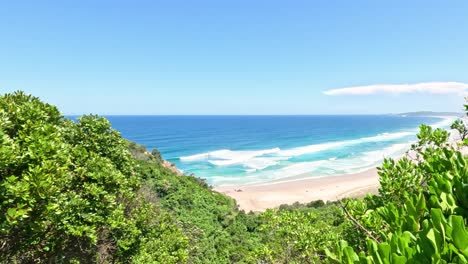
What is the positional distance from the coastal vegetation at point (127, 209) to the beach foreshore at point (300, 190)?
92.0 feet

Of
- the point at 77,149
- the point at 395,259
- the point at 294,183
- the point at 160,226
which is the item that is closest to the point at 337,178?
the point at 294,183

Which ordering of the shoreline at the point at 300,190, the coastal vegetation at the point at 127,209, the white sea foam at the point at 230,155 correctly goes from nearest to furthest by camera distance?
the coastal vegetation at the point at 127,209 < the shoreline at the point at 300,190 < the white sea foam at the point at 230,155

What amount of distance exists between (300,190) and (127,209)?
117 feet

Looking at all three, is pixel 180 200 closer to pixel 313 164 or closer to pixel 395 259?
pixel 395 259

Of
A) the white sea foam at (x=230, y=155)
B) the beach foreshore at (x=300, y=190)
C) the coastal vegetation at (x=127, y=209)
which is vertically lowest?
the beach foreshore at (x=300, y=190)

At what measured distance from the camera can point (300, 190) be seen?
42.8 m

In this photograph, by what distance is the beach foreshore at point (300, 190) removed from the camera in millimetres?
38172

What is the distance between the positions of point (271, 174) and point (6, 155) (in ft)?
164

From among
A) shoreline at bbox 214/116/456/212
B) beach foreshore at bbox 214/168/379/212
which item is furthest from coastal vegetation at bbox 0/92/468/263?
beach foreshore at bbox 214/168/379/212

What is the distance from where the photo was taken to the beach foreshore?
38172mm

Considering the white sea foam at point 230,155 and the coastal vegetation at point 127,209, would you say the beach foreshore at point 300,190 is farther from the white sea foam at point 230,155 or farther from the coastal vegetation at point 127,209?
the coastal vegetation at point 127,209

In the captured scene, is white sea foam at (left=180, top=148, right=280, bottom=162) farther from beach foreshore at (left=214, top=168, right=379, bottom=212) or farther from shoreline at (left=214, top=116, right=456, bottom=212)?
beach foreshore at (left=214, top=168, right=379, bottom=212)

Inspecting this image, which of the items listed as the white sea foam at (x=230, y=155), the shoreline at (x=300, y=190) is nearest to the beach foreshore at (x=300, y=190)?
the shoreline at (x=300, y=190)

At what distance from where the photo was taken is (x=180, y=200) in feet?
84.8
